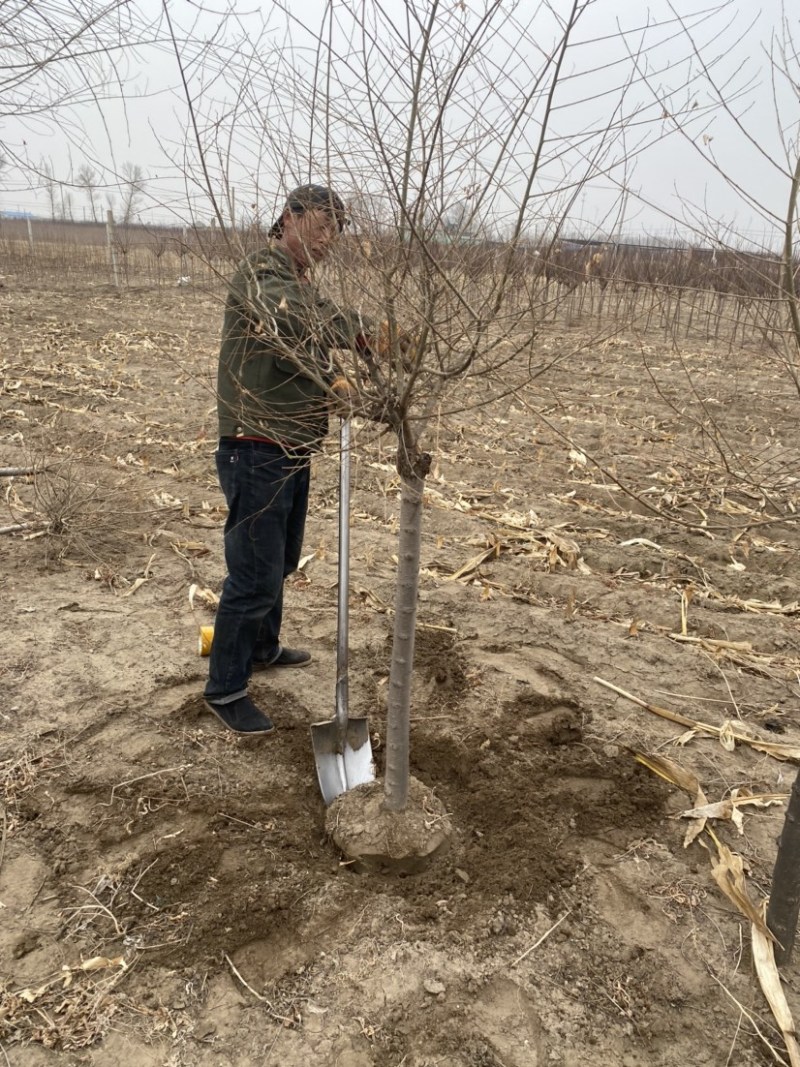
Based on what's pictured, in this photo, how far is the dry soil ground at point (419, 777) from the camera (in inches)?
86.5

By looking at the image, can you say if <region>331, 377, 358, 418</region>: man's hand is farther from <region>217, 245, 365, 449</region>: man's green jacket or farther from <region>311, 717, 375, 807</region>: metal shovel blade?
<region>311, 717, 375, 807</region>: metal shovel blade

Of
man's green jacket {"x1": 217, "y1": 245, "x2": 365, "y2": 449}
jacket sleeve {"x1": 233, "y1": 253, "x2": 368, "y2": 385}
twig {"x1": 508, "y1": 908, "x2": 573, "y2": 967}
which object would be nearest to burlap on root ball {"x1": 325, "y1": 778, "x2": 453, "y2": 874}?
twig {"x1": 508, "y1": 908, "x2": 573, "y2": 967}

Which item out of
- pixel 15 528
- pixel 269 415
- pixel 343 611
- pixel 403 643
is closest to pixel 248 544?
pixel 343 611

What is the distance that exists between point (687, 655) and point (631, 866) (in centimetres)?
165

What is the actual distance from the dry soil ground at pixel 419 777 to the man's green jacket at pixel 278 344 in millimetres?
249

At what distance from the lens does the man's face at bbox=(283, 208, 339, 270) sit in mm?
2141

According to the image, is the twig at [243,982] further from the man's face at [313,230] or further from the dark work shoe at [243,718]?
the man's face at [313,230]

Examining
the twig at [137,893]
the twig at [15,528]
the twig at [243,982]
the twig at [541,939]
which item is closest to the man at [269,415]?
the twig at [137,893]

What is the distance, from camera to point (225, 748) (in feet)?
10.8

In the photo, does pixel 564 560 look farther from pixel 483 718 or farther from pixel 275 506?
pixel 275 506

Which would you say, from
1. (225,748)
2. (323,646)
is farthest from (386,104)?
(323,646)

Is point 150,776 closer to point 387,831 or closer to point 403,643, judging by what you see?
point 387,831

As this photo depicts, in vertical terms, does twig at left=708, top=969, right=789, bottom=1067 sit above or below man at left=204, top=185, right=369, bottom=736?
below

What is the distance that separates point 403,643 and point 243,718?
1.11 m
